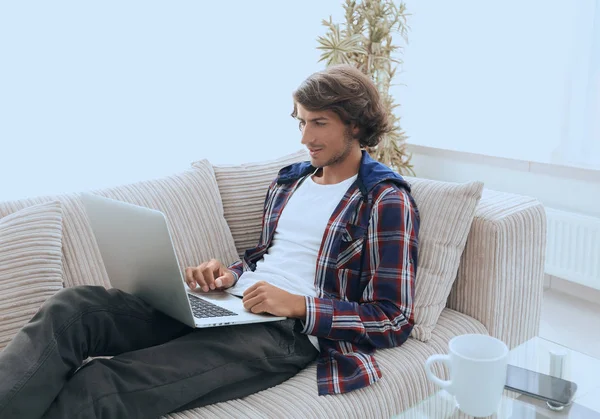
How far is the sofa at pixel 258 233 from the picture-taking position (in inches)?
55.3

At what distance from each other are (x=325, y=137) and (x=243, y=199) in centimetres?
41

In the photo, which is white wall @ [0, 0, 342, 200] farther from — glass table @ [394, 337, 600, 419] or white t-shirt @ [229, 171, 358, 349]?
glass table @ [394, 337, 600, 419]

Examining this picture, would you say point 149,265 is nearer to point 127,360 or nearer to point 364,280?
point 127,360

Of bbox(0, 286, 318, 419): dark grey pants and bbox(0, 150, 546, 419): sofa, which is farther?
bbox(0, 150, 546, 419): sofa

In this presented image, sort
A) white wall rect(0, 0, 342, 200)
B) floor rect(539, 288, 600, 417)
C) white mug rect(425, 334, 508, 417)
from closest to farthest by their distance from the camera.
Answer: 1. white mug rect(425, 334, 508, 417)
2. white wall rect(0, 0, 342, 200)
3. floor rect(539, 288, 600, 417)

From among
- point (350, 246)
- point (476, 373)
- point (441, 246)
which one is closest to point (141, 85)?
point (350, 246)

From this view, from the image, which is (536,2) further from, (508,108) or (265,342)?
(265,342)

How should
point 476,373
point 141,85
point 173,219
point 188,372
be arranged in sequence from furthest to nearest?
1. point 141,85
2. point 173,219
3. point 188,372
4. point 476,373

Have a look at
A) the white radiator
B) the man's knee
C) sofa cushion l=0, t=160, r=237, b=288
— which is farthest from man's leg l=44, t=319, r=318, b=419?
the white radiator

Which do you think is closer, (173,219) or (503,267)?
(503,267)

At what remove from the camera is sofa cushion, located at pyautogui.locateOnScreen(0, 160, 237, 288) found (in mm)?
1649

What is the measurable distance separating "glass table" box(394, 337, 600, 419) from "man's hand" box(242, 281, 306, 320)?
356mm

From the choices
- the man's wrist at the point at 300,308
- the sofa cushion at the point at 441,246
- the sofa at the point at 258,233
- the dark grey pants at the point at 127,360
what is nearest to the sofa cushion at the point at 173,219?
the sofa at the point at 258,233

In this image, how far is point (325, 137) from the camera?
1703mm
